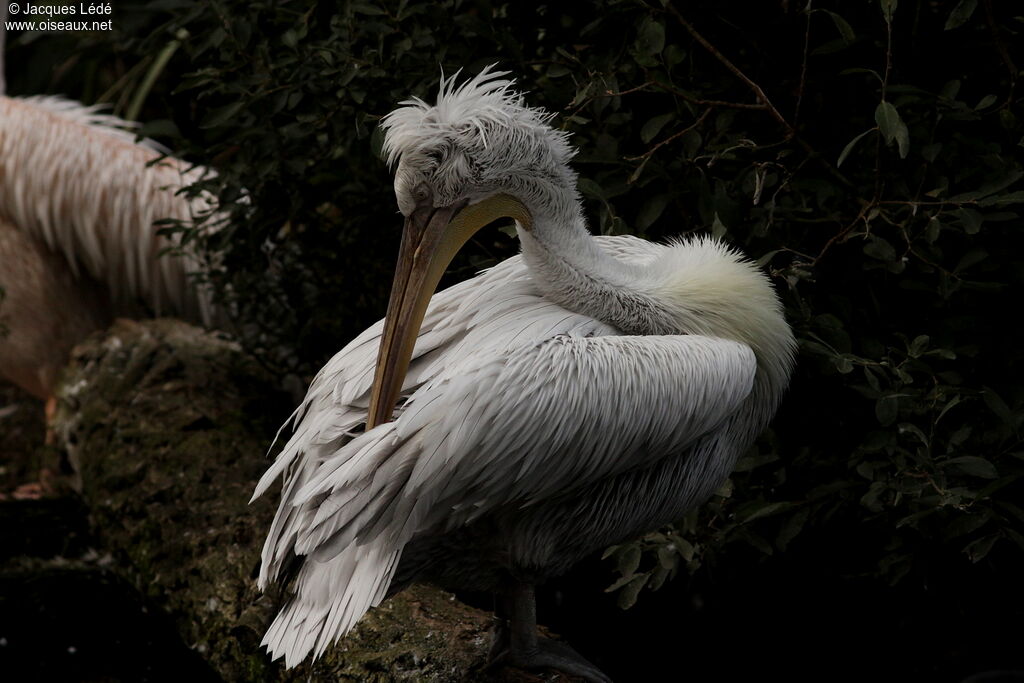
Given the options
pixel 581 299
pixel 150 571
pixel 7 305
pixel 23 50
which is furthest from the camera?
pixel 23 50

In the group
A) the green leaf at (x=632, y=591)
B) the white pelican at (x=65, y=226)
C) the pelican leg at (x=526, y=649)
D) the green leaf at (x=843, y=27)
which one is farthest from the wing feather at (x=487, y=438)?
the white pelican at (x=65, y=226)

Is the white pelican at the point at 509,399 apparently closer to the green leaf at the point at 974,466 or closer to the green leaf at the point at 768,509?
the green leaf at the point at 768,509

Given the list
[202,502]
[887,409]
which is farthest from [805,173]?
[202,502]

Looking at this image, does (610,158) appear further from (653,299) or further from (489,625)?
(489,625)

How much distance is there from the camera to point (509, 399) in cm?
212

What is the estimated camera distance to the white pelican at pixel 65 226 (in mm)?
4566

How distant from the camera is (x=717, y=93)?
3.03 metres

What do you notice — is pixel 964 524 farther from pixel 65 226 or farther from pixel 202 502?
pixel 65 226

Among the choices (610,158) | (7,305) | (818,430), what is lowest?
(7,305)

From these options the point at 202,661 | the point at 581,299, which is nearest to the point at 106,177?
the point at 202,661

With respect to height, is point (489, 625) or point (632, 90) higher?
point (632, 90)

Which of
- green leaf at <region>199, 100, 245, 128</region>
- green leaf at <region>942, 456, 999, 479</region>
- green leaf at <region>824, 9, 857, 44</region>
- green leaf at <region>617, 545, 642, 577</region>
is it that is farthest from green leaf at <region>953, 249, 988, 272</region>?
green leaf at <region>199, 100, 245, 128</region>

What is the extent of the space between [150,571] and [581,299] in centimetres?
172

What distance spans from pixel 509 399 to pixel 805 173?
1.41 m
